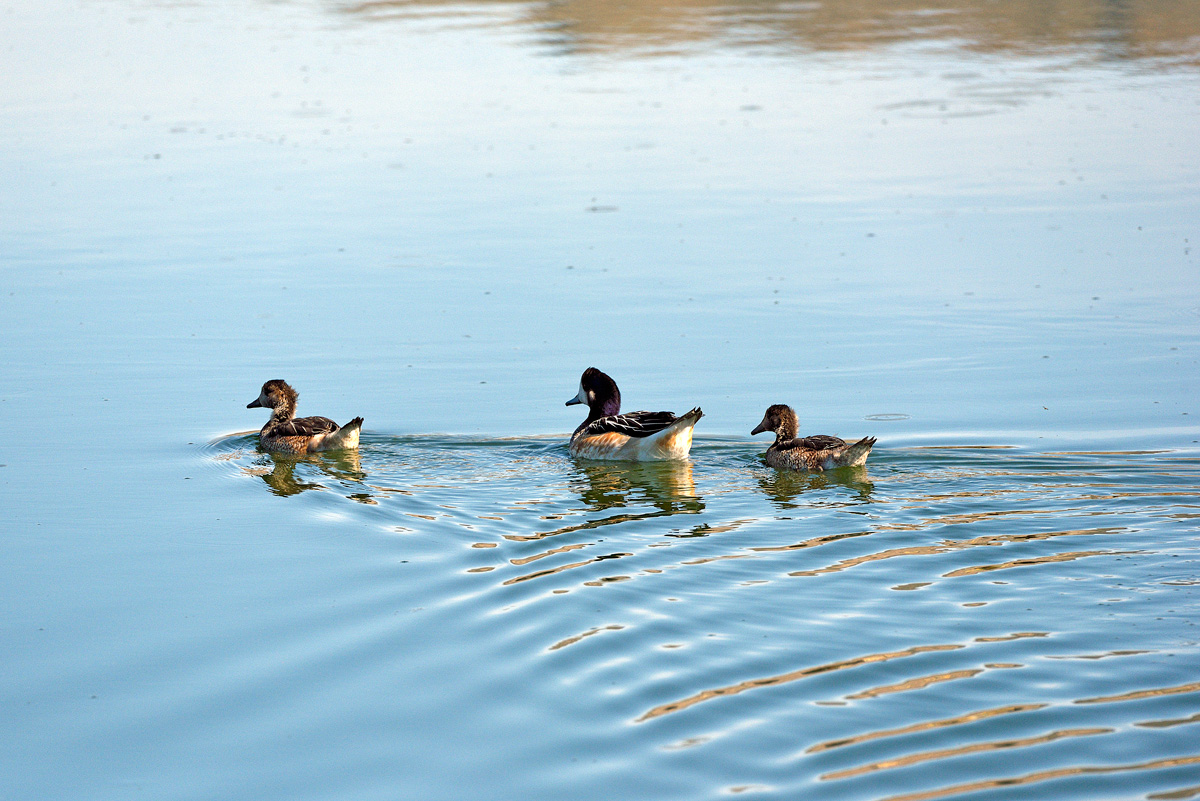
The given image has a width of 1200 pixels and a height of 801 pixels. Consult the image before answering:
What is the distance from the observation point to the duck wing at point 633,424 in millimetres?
10953

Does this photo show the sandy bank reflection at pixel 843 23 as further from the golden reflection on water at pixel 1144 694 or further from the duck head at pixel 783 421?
the golden reflection on water at pixel 1144 694

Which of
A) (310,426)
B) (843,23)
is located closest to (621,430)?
(310,426)

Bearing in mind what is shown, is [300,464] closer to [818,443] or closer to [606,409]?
[606,409]

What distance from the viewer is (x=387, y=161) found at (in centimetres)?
2250

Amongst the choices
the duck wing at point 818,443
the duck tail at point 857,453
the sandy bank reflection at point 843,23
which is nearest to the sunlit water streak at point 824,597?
the duck tail at point 857,453

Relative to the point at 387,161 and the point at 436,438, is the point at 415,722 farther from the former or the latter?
the point at 387,161

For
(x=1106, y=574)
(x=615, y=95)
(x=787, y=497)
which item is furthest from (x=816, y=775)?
(x=615, y=95)

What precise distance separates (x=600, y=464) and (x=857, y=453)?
2.08 meters

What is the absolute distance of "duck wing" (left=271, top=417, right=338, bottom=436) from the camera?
11.2m

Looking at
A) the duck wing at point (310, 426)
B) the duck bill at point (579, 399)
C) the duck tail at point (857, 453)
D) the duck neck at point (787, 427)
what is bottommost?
the duck tail at point (857, 453)

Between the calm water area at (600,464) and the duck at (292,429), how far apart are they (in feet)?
0.57

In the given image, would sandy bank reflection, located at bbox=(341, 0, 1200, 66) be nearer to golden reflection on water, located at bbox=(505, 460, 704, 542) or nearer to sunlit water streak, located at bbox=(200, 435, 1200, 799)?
golden reflection on water, located at bbox=(505, 460, 704, 542)

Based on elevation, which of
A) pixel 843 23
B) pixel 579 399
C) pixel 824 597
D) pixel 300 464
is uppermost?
pixel 843 23

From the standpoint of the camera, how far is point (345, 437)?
10984 mm
